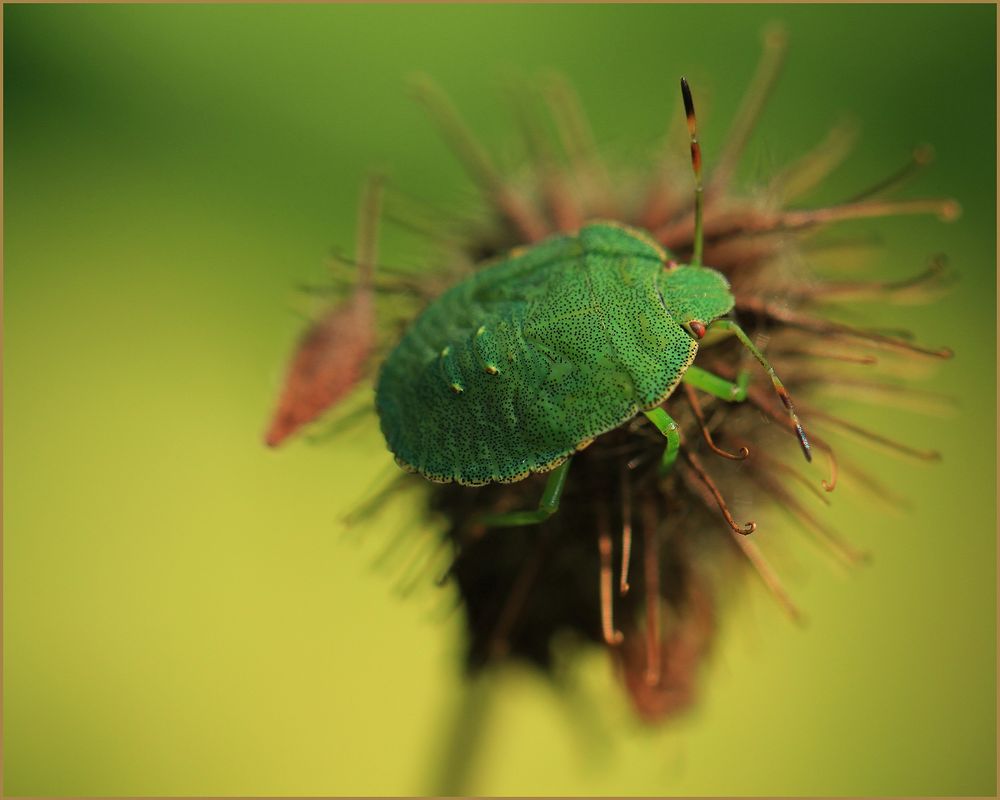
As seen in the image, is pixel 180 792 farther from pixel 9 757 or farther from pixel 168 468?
pixel 168 468

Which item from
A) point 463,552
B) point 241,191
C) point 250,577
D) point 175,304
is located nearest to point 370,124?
point 241,191

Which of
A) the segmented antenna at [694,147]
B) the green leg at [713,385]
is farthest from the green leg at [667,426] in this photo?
the segmented antenna at [694,147]

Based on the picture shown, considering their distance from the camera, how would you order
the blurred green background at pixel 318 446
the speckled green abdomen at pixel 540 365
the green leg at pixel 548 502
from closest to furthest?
the speckled green abdomen at pixel 540 365 → the green leg at pixel 548 502 → the blurred green background at pixel 318 446

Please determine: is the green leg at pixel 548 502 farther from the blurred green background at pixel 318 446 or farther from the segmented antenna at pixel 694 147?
the blurred green background at pixel 318 446

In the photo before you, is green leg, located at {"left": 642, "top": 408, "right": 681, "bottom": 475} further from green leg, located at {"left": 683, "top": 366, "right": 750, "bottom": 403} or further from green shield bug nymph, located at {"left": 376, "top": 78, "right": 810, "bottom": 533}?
green leg, located at {"left": 683, "top": 366, "right": 750, "bottom": 403}

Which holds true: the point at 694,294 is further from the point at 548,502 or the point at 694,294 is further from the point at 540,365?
the point at 548,502

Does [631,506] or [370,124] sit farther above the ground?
[370,124]

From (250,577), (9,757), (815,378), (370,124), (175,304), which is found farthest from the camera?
(370,124)

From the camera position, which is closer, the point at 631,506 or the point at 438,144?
the point at 631,506
